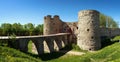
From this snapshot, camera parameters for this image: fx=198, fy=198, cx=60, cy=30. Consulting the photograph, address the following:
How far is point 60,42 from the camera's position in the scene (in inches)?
1441

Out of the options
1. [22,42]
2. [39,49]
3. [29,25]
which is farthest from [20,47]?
[29,25]

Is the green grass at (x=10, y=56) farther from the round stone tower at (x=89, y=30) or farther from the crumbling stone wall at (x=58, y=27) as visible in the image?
the crumbling stone wall at (x=58, y=27)

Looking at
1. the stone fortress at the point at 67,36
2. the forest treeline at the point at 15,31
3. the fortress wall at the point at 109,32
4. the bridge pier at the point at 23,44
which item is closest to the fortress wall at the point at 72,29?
the stone fortress at the point at 67,36

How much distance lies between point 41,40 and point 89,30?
8062mm

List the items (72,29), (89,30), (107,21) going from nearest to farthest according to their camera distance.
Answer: (89,30) → (72,29) → (107,21)

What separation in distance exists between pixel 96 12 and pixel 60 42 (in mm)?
8869

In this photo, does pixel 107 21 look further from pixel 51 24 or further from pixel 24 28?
pixel 51 24

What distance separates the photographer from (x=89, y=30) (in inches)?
1256

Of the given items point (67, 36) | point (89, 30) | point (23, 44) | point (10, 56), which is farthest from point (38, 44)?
point (10, 56)

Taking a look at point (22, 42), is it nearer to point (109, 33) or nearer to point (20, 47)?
point (20, 47)

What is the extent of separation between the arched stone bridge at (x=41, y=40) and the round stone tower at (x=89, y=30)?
485 cm

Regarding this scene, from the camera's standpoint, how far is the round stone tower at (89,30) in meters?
31.9

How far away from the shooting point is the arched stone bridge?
24.2 m

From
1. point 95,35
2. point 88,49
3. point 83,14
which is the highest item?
point 83,14
